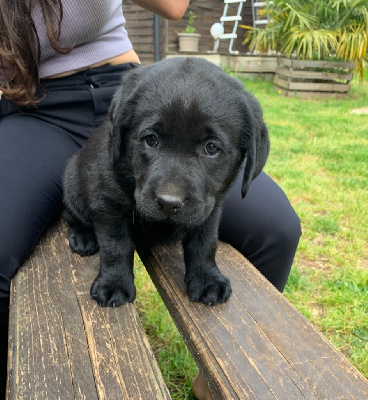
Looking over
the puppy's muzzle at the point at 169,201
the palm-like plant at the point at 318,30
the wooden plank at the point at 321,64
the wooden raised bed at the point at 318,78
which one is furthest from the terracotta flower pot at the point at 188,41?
the puppy's muzzle at the point at 169,201

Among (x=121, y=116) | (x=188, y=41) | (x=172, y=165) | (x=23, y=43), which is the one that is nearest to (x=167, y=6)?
(x=23, y=43)

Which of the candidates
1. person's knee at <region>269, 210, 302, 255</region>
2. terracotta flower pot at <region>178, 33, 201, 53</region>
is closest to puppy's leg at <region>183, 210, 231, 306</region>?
person's knee at <region>269, 210, 302, 255</region>

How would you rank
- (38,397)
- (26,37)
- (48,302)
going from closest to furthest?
(38,397)
(48,302)
(26,37)

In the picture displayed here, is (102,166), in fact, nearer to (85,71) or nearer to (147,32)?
(85,71)

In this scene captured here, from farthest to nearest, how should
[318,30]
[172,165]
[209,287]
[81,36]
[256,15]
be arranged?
[256,15], [318,30], [81,36], [209,287], [172,165]

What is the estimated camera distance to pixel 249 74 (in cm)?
1113

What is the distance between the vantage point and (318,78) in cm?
902

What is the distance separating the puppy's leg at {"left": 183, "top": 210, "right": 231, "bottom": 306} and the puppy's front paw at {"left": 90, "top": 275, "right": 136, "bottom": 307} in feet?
0.68

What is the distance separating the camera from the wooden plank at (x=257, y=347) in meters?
1.19

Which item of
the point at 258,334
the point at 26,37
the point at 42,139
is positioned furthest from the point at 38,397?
the point at 26,37

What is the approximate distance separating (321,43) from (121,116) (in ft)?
26.4

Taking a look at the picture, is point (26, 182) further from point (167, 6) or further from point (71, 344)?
point (167, 6)

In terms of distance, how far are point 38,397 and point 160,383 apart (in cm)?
31

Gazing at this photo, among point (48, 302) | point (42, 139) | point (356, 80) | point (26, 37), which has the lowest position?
point (356, 80)
